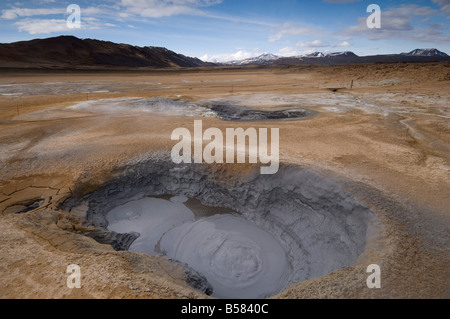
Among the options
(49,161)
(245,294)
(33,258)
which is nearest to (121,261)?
(33,258)

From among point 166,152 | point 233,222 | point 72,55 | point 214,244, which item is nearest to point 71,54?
point 72,55

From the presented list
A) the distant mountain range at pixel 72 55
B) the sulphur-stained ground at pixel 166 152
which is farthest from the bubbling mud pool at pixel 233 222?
the distant mountain range at pixel 72 55

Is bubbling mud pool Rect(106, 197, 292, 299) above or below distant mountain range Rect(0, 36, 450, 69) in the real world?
below

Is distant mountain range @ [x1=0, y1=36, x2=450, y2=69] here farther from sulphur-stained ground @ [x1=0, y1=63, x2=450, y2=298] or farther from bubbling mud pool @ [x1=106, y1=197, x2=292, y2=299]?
bubbling mud pool @ [x1=106, y1=197, x2=292, y2=299]

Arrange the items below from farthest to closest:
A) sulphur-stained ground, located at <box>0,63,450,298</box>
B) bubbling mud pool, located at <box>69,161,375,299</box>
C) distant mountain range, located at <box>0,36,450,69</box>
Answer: distant mountain range, located at <box>0,36,450,69</box>
bubbling mud pool, located at <box>69,161,375,299</box>
sulphur-stained ground, located at <box>0,63,450,298</box>

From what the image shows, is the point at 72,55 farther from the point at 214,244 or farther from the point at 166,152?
the point at 214,244

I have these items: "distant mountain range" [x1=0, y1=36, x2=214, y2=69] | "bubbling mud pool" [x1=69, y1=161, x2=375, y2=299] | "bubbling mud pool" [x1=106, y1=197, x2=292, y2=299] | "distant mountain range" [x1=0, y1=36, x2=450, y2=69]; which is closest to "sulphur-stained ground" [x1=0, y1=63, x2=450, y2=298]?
"bubbling mud pool" [x1=69, y1=161, x2=375, y2=299]

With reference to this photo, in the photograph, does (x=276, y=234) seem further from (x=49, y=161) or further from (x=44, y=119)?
(x=44, y=119)

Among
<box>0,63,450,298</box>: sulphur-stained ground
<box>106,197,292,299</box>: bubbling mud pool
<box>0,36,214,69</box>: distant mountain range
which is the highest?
<box>0,36,214,69</box>: distant mountain range
